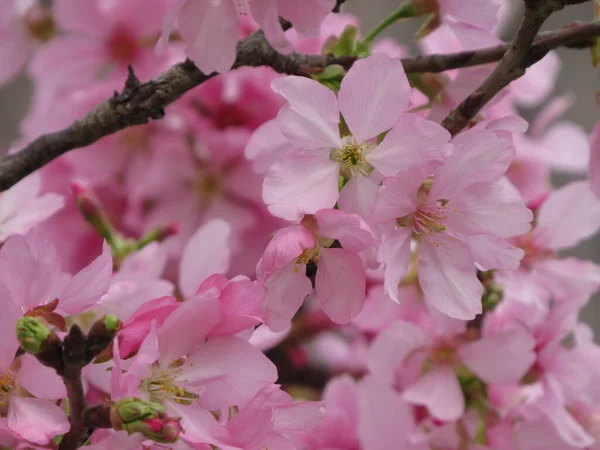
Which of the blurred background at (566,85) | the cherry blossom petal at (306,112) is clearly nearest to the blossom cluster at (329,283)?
the cherry blossom petal at (306,112)

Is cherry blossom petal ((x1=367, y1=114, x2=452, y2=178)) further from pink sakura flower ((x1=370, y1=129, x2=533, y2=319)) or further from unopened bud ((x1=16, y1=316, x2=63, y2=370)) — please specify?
unopened bud ((x1=16, y1=316, x2=63, y2=370))

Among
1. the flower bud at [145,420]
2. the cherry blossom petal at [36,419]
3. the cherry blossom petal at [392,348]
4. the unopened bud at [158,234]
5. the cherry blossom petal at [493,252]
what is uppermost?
the flower bud at [145,420]

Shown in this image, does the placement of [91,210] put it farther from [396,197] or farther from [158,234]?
[396,197]

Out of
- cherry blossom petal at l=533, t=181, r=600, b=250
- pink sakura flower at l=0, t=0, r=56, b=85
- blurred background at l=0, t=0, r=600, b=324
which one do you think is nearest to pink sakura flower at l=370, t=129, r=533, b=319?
cherry blossom petal at l=533, t=181, r=600, b=250

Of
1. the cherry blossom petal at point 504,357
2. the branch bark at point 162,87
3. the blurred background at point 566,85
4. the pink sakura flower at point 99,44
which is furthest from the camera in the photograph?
the blurred background at point 566,85

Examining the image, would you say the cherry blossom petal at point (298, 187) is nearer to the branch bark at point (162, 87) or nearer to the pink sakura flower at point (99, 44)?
the branch bark at point (162, 87)

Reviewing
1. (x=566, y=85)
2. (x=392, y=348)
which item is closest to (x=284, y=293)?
(x=392, y=348)

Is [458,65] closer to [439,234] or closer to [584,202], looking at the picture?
[439,234]
